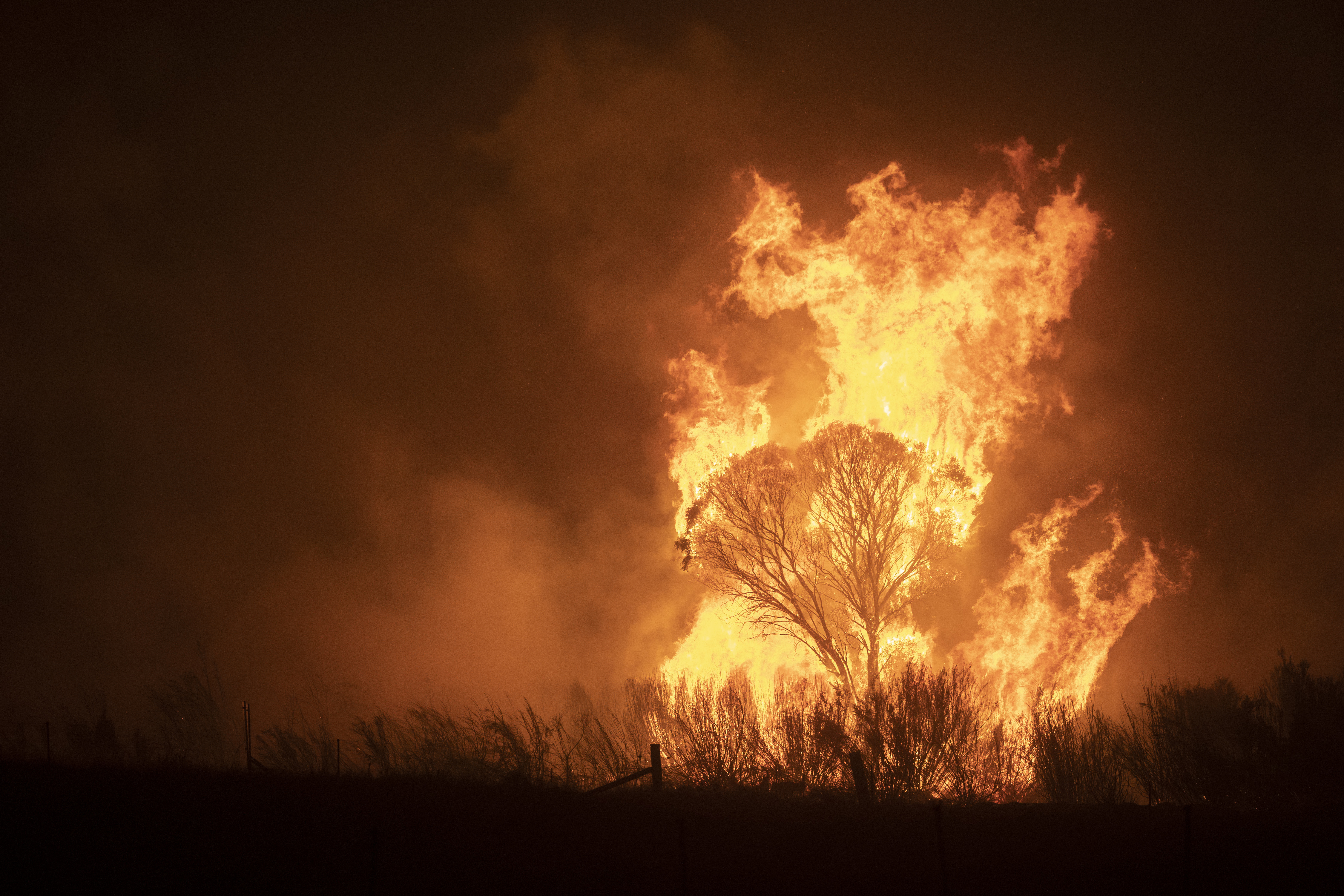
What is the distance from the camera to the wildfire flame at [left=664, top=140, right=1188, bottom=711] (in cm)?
2555

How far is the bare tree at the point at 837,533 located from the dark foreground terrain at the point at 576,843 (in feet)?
27.1

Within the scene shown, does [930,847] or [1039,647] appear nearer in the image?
[930,847]

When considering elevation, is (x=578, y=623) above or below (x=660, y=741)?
above

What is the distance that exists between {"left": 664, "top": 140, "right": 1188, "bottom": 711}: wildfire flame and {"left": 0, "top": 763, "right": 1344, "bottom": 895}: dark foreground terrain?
9.68 metres

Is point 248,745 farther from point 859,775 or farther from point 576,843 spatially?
point 859,775

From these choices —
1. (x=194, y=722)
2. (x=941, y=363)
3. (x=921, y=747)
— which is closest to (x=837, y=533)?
(x=941, y=363)

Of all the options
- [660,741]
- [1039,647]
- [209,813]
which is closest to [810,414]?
[1039,647]

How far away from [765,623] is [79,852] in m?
17.1

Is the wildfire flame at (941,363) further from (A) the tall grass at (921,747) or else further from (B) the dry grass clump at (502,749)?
(B) the dry grass clump at (502,749)

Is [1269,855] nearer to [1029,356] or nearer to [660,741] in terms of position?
[660,741]

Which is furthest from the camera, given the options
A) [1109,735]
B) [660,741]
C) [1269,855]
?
[660,741]

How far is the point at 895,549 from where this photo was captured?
2447cm

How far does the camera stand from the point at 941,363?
26203mm

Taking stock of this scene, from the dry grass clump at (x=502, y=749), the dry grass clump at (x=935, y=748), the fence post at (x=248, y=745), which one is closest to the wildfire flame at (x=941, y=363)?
the dry grass clump at (x=502, y=749)
